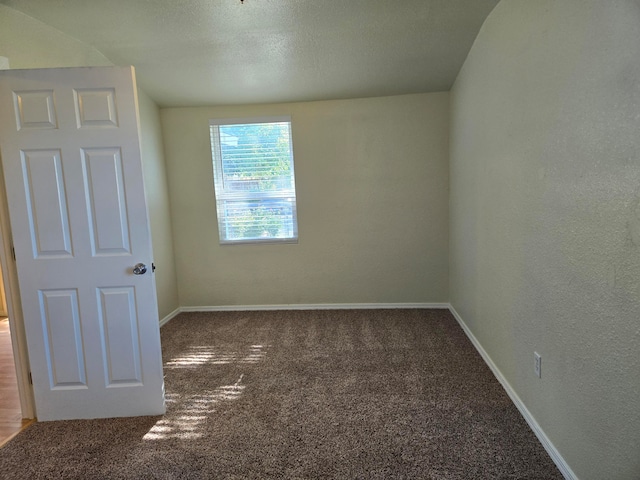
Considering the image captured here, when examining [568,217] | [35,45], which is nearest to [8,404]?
[35,45]

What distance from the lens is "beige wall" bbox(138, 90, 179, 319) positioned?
3742mm

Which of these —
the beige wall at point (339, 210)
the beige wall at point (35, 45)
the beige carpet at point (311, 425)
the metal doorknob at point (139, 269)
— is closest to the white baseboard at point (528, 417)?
the beige carpet at point (311, 425)

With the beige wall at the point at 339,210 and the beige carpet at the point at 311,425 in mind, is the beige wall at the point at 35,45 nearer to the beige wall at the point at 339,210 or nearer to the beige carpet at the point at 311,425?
the beige wall at the point at 339,210

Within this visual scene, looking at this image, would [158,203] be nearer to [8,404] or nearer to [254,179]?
[254,179]

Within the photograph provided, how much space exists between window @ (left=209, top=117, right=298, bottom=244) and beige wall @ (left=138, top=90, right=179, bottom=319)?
0.59 meters

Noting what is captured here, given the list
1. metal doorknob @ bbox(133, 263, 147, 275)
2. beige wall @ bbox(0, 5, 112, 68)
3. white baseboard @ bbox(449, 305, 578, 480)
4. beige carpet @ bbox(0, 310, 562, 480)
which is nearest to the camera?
white baseboard @ bbox(449, 305, 578, 480)

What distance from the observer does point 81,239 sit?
2166 mm

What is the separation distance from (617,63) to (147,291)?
2.50m

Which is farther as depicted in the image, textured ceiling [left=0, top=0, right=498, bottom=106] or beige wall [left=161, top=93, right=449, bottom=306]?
beige wall [left=161, top=93, right=449, bottom=306]

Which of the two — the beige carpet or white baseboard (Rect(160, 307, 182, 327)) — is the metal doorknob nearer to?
the beige carpet

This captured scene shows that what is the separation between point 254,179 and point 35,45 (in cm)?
214

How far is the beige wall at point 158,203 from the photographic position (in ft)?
12.3

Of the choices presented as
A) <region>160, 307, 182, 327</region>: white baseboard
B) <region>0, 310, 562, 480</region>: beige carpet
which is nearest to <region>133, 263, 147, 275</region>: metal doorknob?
<region>0, 310, 562, 480</region>: beige carpet

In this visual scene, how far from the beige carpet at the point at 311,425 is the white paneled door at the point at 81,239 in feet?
0.82
